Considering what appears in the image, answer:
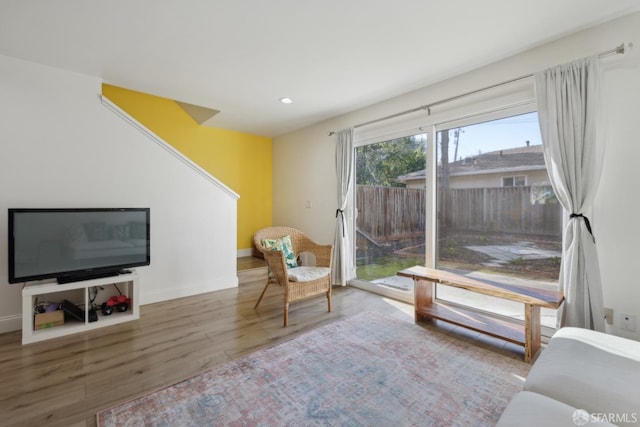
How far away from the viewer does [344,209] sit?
13.6ft

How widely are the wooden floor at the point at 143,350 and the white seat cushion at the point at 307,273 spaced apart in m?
0.42

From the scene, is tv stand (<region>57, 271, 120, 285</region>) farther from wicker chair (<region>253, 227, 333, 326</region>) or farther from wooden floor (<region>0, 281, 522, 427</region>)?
wicker chair (<region>253, 227, 333, 326</region>)

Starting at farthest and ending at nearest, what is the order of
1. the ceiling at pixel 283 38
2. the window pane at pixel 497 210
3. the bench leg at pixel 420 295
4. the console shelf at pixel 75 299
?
the bench leg at pixel 420 295 → the window pane at pixel 497 210 → the console shelf at pixel 75 299 → the ceiling at pixel 283 38

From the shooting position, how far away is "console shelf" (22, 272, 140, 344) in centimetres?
239

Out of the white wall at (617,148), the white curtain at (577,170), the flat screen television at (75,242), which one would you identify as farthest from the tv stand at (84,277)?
the white wall at (617,148)

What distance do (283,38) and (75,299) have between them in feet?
10.7

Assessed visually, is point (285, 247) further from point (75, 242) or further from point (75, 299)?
point (75, 299)

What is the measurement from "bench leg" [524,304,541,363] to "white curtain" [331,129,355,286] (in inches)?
90.6

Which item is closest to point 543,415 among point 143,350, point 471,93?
point 143,350

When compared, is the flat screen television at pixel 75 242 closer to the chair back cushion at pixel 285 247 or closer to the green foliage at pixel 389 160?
the chair back cushion at pixel 285 247

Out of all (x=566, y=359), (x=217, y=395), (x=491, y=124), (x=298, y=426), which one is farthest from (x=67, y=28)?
(x=566, y=359)

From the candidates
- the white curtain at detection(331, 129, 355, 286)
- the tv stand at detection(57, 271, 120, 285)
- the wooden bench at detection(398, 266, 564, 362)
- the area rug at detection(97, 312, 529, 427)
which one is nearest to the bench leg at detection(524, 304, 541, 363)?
the wooden bench at detection(398, 266, 564, 362)

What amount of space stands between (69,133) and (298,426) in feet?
11.2

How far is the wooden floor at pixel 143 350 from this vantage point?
1.71 m
